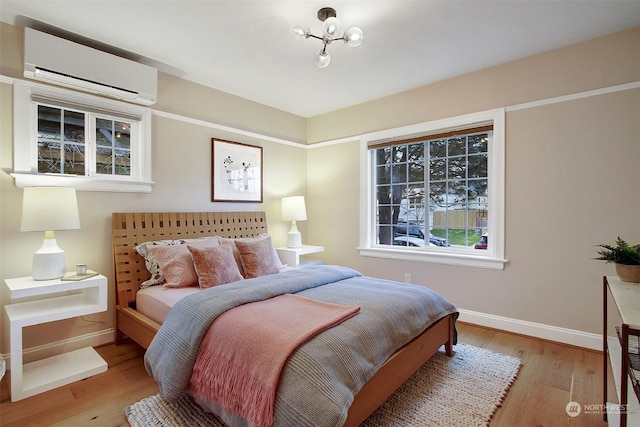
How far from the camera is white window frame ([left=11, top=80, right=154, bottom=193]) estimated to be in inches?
94.4

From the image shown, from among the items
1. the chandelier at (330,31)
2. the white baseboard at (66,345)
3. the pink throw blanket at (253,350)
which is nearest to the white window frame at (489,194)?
the chandelier at (330,31)

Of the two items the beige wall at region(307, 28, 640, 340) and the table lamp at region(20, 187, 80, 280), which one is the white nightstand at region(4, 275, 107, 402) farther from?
the beige wall at region(307, 28, 640, 340)

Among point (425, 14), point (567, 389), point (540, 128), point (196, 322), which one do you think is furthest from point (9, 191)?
point (540, 128)

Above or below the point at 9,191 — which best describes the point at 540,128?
above

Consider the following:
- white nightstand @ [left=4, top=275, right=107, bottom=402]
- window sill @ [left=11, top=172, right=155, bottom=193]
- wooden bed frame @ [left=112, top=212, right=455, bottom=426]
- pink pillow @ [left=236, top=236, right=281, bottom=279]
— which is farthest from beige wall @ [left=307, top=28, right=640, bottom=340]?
white nightstand @ [left=4, top=275, right=107, bottom=402]

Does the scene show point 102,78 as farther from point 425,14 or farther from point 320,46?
point 425,14

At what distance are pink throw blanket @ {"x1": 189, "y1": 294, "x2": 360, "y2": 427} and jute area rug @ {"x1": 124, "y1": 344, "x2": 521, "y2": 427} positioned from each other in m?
0.24

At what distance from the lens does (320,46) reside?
2740mm

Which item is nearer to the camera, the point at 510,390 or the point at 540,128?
the point at 510,390

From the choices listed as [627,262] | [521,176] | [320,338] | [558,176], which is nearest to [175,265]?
[320,338]

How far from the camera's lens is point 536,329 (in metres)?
2.90

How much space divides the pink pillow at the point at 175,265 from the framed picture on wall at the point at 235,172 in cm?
98

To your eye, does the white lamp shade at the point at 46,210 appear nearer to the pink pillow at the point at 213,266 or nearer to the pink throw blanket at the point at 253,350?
the pink pillow at the point at 213,266

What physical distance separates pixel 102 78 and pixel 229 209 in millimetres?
1763
